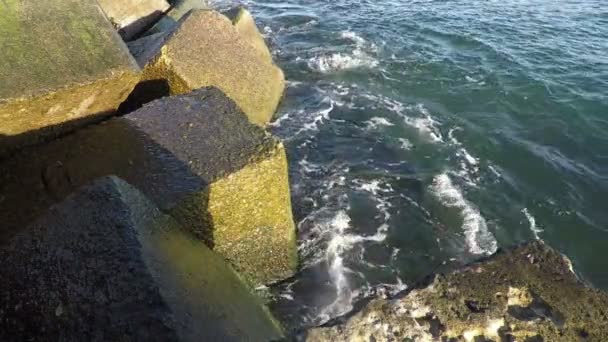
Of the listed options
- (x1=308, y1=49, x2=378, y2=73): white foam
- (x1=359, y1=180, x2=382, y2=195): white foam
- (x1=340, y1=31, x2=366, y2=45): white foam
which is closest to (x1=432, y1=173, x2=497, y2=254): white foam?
(x1=359, y1=180, x2=382, y2=195): white foam

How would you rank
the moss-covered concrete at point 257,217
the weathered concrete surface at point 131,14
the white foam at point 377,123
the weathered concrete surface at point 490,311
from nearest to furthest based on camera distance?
1. the weathered concrete surface at point 490,311
2. the moss-covered concrete at point 257,217
3. the white foam at point 377,123
4. the weathered concrete surface at point 131,14

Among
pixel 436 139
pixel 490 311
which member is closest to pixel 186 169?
pixel 490 311

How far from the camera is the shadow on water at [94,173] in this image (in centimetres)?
390

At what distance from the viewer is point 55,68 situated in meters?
4.07

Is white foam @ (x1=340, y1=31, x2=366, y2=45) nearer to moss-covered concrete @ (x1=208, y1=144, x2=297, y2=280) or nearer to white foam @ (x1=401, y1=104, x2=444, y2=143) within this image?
white foam @ (x1=401, y1=104, x2=444, y2=143)

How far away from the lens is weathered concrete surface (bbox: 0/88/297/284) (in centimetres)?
395

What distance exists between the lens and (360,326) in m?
3.30

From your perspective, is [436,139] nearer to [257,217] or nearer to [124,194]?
[257,217]

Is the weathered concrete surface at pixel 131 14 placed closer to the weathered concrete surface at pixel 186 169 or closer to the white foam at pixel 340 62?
the white foam at pixel 340 62

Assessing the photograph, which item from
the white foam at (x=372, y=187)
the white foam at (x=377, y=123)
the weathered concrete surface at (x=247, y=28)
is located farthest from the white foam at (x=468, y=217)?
the weathered concrete surface at (x=247, y=28)

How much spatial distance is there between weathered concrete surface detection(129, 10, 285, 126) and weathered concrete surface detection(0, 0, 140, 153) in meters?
1.08

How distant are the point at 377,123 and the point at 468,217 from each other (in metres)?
2.41

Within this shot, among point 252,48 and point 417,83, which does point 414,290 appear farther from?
point 417,83

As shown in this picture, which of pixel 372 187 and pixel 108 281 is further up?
pixel 108 281
